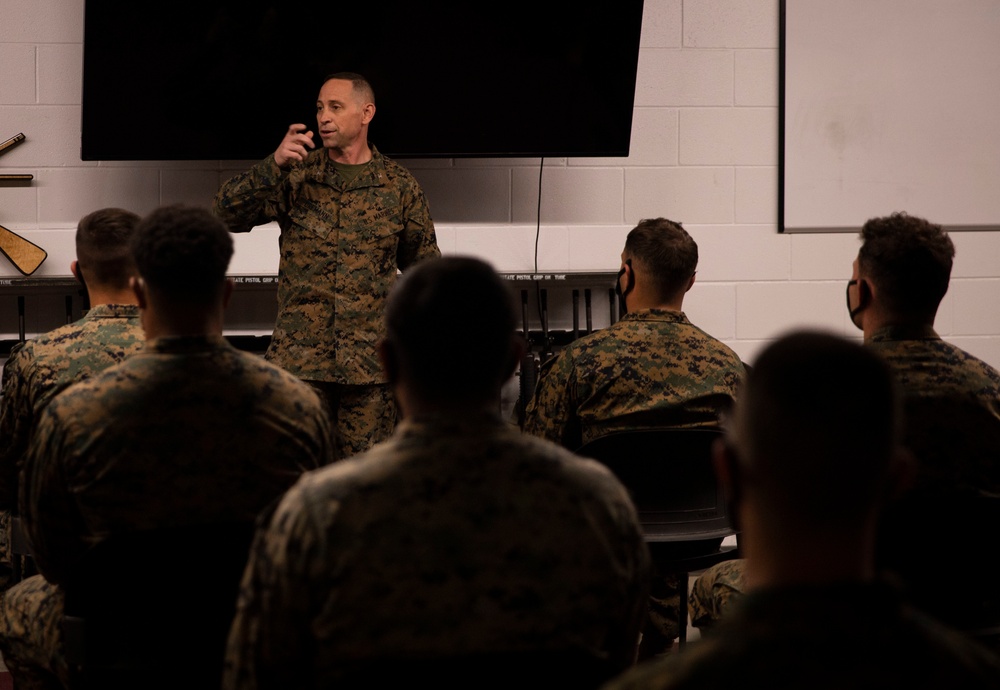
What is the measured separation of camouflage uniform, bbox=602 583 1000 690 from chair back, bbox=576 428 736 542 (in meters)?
1.36

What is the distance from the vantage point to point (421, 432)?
1.20 meters

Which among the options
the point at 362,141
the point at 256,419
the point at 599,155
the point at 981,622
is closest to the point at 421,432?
the point at 256,419

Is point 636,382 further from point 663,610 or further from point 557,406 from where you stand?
point 663,610

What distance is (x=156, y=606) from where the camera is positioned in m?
1.55

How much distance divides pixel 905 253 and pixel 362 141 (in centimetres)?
208

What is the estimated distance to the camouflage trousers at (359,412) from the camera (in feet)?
11.3

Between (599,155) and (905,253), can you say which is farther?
(599,155)

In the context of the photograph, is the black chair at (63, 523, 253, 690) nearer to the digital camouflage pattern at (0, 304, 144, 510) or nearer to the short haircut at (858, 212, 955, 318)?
the digital camouflage pattern at (0, 304, 144, 510)

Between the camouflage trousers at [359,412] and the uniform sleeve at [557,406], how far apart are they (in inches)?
43.4

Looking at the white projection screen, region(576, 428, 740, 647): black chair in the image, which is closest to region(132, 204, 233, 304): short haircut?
region(576, 428, 740, 647): black chair

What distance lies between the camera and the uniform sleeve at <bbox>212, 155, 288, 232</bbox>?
3453 millimetres

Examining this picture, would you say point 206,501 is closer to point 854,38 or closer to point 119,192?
point 119,192

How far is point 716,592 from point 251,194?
2012 mm

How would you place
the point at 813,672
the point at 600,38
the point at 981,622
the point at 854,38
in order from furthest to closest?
the point at 854,38
the point at 600,38
the point at 981,622
the point at 813,672
